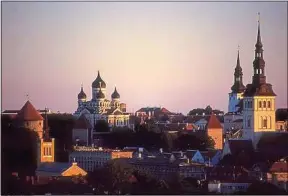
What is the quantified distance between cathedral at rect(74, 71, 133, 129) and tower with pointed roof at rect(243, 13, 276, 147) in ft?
43.3

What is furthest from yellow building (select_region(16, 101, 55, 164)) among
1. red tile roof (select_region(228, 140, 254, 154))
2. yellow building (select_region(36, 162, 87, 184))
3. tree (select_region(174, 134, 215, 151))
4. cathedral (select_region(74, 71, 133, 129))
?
cathedral (select_region(74, 71, 133, 129))

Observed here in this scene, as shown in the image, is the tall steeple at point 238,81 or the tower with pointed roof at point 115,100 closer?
the tall steeple at point 238,81

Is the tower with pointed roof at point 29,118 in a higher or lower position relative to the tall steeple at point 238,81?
lower

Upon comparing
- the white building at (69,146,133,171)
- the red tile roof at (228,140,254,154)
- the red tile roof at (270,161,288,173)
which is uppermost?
the red tile roof at (228,140,254,154)

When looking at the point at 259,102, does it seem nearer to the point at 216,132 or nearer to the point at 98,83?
the point at 216,132

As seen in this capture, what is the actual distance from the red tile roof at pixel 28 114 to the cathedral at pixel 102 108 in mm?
12156

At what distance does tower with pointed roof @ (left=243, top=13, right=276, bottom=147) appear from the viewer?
79.8 ft

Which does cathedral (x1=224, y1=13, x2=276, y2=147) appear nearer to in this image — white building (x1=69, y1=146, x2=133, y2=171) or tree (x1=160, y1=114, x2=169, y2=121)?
white building (x1=69, y1=146, x2=133, y2=171)

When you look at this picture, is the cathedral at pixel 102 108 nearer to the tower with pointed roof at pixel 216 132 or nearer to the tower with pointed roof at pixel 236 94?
the tower with pointed roof at pixel 236 94

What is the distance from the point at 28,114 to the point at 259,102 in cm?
499

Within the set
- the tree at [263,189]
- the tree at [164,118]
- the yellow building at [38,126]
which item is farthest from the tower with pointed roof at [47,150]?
the tree at [164,118]

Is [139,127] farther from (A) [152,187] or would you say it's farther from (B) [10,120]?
(A) [152,187]

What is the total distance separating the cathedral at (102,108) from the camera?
127 feet

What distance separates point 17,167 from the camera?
813 inches
